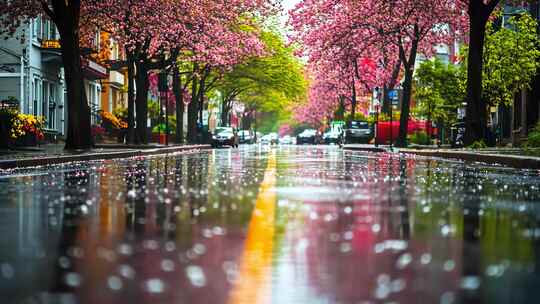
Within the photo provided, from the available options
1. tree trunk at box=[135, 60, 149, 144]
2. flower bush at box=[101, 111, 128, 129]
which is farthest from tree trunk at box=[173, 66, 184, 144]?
tree trunk at box=[135, 60, 149, 144]

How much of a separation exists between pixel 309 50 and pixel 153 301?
180 feet

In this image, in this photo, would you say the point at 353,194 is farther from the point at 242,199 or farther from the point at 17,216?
the point at 17,216

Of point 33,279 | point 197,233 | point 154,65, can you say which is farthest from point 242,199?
point 154,65

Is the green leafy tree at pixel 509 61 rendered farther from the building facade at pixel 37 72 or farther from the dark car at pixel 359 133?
the building facade at pixel 37 72

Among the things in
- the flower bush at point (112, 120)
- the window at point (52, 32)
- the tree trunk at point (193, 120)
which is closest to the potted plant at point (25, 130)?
the window at point (52, 32)

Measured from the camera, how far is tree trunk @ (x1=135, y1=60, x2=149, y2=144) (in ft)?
150

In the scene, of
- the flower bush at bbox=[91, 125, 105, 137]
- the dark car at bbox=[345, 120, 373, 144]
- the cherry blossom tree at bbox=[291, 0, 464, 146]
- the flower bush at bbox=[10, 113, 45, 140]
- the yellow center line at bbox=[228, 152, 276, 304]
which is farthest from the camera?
the dark car at bbox=[345, 120, 373, 144]

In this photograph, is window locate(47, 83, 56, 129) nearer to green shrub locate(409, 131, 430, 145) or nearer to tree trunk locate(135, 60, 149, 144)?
tree trunk locate(135, 60, 149, 144)

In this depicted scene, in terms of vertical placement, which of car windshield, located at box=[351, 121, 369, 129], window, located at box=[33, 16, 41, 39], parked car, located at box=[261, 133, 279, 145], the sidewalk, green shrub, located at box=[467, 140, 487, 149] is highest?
window, located at box=[33, 16, 41, 39]

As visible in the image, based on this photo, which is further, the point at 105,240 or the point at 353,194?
the point at 353,194

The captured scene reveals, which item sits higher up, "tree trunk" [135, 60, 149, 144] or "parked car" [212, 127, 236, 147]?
"tree trunk" [135, 60, 149, 144]

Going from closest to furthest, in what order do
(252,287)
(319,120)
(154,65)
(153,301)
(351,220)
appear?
(153,301)
(252,287)
(351,220)
(154,65)
(319,120)

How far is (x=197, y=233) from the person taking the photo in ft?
27.3

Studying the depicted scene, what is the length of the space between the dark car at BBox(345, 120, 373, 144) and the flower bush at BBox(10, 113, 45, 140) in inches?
1281
